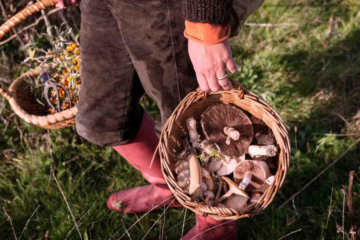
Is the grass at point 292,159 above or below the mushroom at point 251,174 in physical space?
below

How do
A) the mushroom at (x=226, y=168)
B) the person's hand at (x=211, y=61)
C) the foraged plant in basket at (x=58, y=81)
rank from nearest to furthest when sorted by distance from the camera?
the person's hand at (x=211, y=61), the mushroom at (x=226, y=168), the foraged plant in basket at (x=58, y=81)

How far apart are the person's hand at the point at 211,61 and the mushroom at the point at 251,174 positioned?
508mm

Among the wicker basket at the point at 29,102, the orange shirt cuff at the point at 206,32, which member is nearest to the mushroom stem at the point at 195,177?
the orange shirt cuff at the point at 206,32

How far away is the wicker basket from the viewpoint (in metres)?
1.96

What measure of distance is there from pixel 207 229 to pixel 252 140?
0.55 m

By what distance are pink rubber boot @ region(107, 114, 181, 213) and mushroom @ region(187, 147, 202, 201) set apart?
0.42 metres

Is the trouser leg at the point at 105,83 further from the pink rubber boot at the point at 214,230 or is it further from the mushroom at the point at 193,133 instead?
the pink rubber boot at the point at 214,230

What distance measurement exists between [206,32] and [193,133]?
668 millimetres

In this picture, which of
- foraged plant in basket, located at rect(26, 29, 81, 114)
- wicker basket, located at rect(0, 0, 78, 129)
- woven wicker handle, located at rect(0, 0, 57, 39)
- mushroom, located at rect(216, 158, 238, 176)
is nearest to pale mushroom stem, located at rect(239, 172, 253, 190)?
mushroom, located at rect(216, 158, 238, 176)

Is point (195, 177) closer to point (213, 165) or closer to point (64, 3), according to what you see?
point (213, 165)

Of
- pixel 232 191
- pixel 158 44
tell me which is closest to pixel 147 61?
pixel 158 44

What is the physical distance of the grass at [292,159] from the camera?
2230 mm

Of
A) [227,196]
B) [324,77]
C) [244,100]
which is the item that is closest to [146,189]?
[227,196]

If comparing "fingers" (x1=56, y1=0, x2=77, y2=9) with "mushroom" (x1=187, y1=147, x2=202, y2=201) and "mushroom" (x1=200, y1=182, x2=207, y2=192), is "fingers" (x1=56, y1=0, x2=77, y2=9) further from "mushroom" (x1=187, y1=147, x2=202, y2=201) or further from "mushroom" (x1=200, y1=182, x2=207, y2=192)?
"mushroom" (x1=200, y1=182, x2=207, y2=192)
